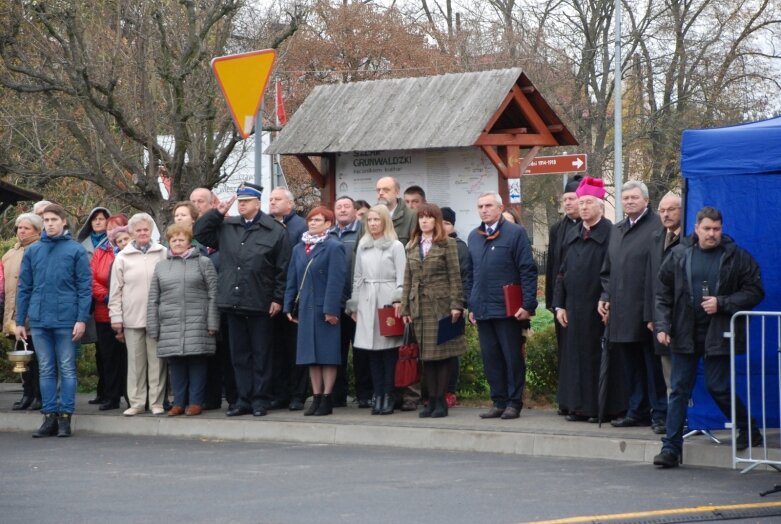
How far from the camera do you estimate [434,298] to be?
1173 centimetres

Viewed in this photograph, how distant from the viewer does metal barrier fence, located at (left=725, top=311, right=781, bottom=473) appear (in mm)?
9242

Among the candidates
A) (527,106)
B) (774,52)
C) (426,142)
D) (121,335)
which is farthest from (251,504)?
(774,52)

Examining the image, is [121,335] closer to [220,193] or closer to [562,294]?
[562,294]

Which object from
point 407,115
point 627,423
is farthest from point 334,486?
point 407,115

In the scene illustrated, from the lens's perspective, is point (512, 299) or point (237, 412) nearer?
point (512, 299)

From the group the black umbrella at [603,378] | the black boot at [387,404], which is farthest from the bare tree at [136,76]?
the black umbrella at [603,378]

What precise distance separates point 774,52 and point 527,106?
26197 millimetres

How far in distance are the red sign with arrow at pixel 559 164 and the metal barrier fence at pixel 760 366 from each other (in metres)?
7.30

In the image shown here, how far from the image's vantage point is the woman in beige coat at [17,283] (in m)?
13.4

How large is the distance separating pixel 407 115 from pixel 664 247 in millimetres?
4672

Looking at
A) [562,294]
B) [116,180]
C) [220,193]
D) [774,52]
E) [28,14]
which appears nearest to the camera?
[562,294]

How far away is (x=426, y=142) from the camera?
45.6ft

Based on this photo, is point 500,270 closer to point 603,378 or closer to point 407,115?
point 603,378

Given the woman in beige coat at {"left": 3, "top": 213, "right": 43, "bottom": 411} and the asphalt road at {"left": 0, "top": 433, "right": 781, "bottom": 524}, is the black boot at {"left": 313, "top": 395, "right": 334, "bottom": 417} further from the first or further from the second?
the woman in beige coat at {"left": 3, "top": 213, "right": 43, "bottom": 411}
